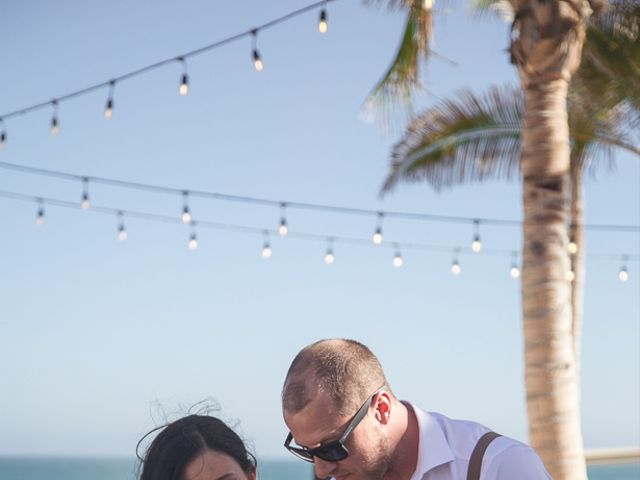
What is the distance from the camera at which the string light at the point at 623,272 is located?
52.1 feet

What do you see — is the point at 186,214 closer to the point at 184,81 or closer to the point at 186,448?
the point at 184,81

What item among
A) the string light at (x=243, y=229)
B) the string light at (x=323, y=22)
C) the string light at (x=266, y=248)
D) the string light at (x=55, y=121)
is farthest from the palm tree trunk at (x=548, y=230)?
the string light at (x=266, y=248)

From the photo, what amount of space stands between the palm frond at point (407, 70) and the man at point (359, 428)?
578 centimetres

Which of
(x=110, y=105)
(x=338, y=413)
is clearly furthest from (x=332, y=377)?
(x=110, y=105)

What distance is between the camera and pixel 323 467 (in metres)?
3.08

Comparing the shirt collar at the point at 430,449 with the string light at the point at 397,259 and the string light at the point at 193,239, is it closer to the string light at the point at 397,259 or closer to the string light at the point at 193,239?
the string light at the point at 193,239

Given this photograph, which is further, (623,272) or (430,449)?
(623,272)

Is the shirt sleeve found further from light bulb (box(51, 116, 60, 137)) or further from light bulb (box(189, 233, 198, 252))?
light bulb (box(189, 233, 198, 252))

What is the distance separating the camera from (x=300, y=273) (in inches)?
Answer: 2103

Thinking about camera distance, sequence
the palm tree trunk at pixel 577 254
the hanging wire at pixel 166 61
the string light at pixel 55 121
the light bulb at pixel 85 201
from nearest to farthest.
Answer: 1. the hanging wire at pixel 166 61
2. the string light at pixel 55 121
3. the light bulb at pixel 85 201
4. the palm tree trunk at pixel 577 254

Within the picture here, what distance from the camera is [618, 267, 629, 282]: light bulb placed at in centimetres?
1585

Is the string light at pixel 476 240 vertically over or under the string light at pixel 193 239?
under

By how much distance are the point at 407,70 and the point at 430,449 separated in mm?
6165

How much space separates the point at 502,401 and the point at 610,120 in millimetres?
53083
